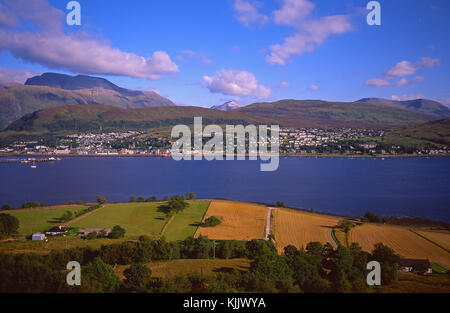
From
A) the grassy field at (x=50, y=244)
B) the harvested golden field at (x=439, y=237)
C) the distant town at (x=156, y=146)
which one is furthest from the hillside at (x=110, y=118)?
the harvested golden field at (x=439, y=237)

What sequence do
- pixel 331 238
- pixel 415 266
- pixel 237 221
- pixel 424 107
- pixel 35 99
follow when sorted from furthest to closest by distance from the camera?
pixel 424 107 → pixel 35 99 → pixel 237 221 → pixel 331 238 → pixel 415 266

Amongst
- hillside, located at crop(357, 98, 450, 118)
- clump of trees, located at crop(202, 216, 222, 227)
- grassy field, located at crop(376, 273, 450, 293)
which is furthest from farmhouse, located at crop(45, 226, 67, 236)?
hillside, located at crop(357, 98, 450, 118)

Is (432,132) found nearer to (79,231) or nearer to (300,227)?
(300,227)

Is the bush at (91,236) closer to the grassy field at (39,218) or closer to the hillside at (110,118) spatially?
the grassy field at (39,218)

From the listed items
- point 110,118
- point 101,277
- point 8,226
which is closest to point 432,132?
point 8,226
